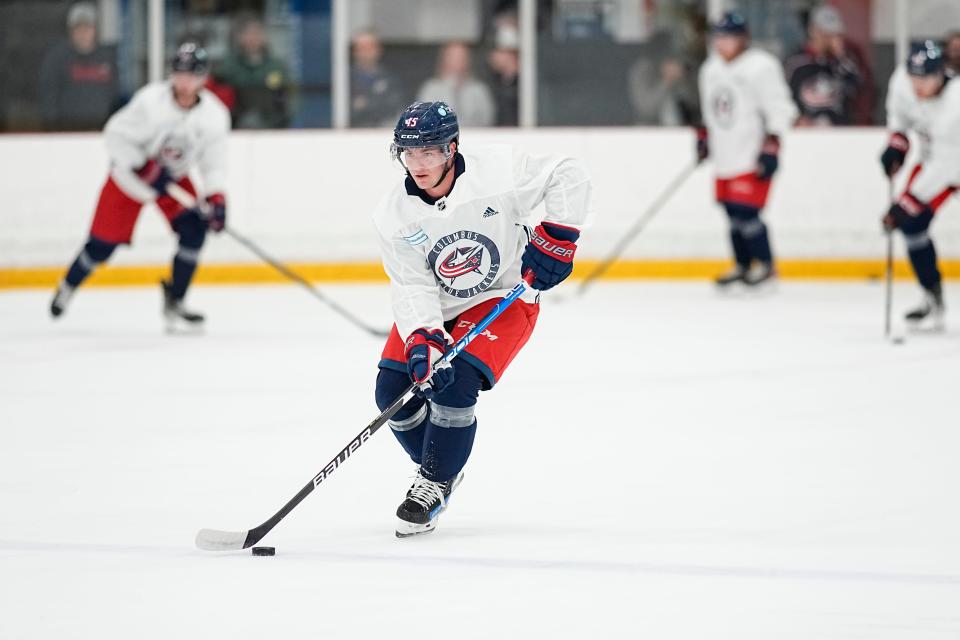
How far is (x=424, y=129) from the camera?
2.83 meters

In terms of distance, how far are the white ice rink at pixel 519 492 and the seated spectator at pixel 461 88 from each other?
2.51 metres

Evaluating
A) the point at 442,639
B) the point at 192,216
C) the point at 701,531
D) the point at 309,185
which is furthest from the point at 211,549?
the point at 309,185

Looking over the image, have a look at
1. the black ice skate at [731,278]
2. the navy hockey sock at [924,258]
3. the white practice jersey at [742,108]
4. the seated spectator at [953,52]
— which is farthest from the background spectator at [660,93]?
the navy hockey sock at [924,258]

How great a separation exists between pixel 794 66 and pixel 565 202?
18.9 feet

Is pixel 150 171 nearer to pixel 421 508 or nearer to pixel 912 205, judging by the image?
pixel 912 205

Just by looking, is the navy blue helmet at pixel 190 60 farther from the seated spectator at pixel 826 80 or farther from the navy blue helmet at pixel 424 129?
the seated spectator at pixel 826 80

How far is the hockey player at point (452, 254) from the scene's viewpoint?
2889mm

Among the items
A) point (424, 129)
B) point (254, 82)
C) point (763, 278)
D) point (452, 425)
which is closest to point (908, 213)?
point (763, 278)

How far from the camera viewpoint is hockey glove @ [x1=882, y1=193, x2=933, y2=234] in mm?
5934

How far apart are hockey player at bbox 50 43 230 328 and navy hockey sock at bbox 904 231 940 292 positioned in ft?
8.63

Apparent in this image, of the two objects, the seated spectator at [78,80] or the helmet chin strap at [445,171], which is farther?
the seated spectator at [78,80]

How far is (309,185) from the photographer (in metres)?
8.07

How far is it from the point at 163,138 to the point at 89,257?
1.92 feet

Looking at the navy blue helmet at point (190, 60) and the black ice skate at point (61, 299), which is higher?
the navy blue helmet at point (190, 60)
